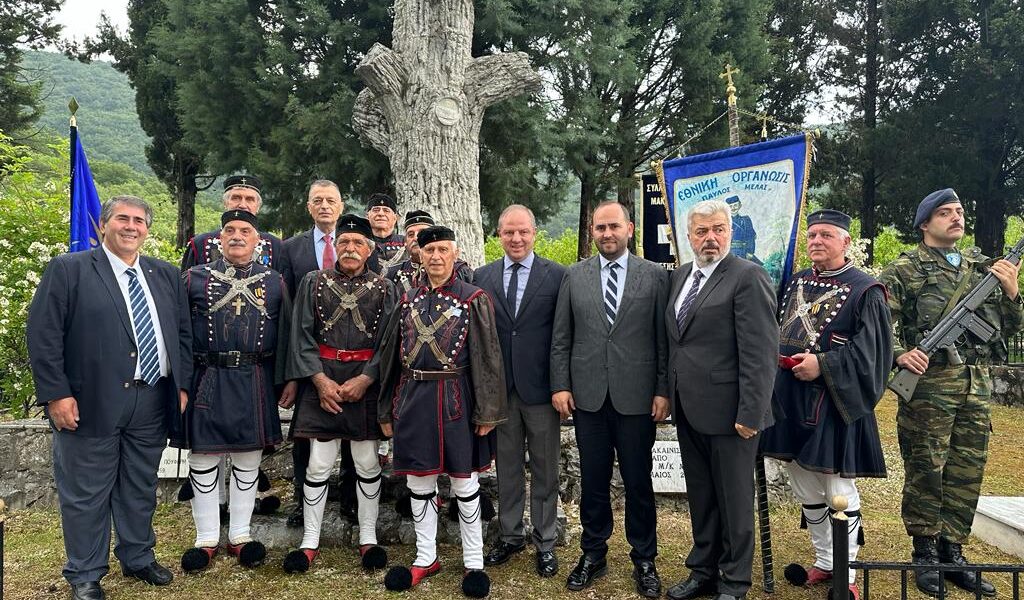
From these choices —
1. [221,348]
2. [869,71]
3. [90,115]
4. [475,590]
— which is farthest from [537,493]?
[90,115]

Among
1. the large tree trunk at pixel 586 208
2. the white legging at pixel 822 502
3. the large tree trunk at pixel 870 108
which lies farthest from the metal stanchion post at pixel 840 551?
the large tree trunk at pixel 870 108

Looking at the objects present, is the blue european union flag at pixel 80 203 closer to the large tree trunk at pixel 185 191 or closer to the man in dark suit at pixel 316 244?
the man in dark suit at pixel 316 244

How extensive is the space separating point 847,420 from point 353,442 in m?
2.88

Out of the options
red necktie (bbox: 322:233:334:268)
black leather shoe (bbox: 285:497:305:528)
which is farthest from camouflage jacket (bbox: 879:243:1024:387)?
black leather shoe (bbox: 285:497:305:528)

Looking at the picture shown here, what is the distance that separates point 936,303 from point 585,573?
2.72 m

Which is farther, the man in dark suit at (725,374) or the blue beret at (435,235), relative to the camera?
the blue beret at (435,235)

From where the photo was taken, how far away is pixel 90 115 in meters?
46.6

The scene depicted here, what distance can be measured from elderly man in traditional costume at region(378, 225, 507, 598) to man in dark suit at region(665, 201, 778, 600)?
43.8 inches

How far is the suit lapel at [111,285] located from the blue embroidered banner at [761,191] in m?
3.88

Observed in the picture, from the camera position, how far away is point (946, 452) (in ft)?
13.2

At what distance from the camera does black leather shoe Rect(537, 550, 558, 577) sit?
4094 mm

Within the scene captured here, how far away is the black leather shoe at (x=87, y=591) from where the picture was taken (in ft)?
12.0

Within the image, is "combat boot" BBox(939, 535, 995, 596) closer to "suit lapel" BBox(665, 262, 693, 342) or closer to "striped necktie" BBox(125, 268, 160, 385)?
"suit lapel" BBox(665, 262, 693, 342)

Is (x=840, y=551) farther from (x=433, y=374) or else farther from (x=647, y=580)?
(x=433, y=374)
